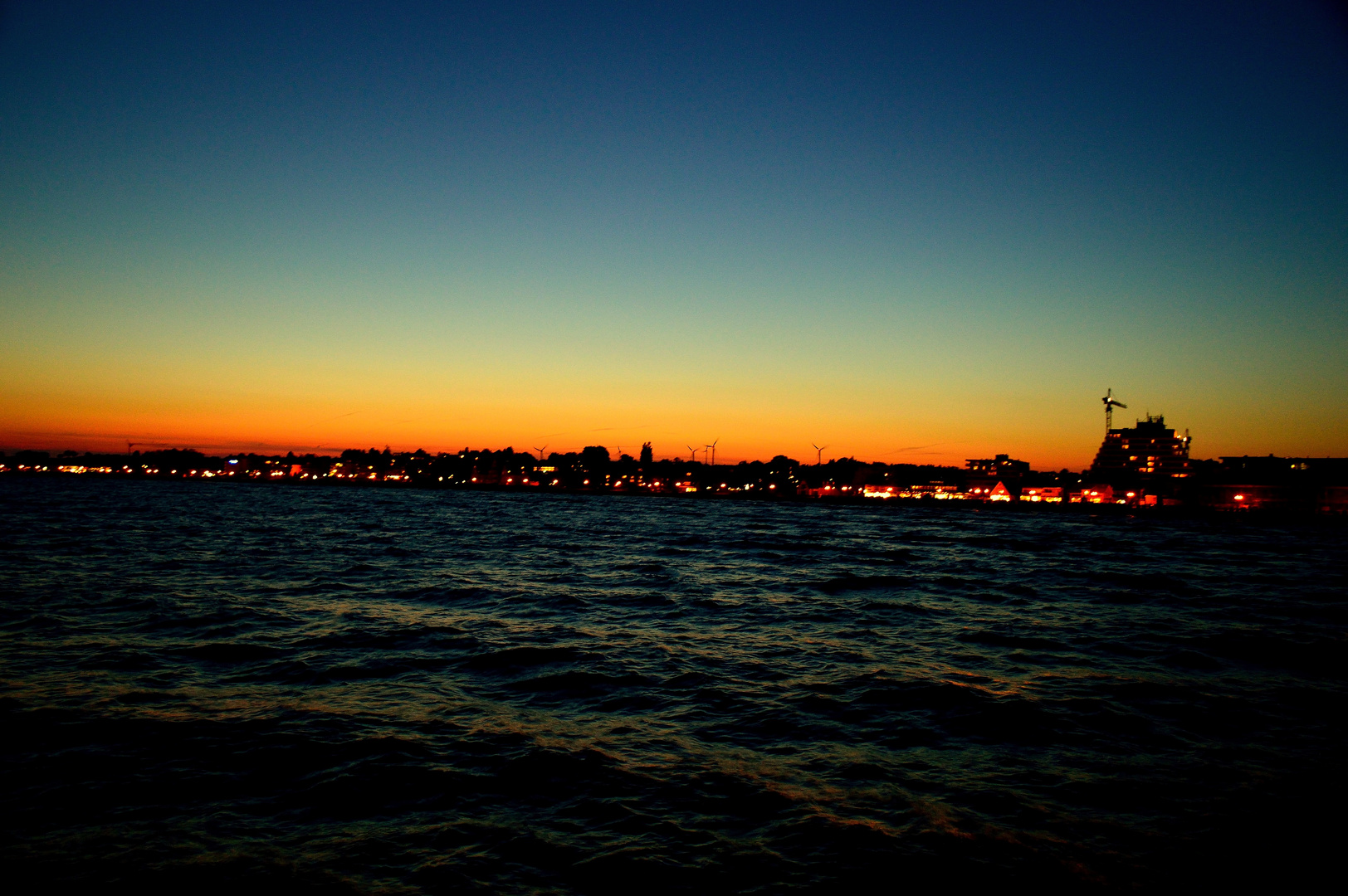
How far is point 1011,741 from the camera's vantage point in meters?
13.0

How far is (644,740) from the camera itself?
12547 millimetres

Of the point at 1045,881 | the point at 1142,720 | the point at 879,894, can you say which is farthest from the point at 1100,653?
the point at 879,894

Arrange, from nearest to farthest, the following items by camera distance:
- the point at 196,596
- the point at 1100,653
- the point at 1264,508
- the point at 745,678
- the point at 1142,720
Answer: the point at 1142,720 < the point at 745,678 < the point at 1100,653 < the point at 196,596 < the point at 1264,508

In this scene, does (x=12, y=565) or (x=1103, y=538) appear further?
(x=1103, y=538)

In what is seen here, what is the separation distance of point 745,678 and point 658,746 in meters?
4.95

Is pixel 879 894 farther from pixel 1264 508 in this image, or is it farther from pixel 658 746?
pixel 1264 508

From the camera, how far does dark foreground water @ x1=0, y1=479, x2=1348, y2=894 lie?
336 inches

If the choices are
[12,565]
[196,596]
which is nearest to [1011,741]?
[196,596]

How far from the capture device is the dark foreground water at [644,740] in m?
8.52

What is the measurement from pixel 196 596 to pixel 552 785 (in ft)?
72.7

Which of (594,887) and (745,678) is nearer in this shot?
(594,887)

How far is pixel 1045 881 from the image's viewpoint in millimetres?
8117

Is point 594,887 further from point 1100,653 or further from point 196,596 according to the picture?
point 196,596

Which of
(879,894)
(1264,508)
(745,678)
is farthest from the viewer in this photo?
(1264,508)
